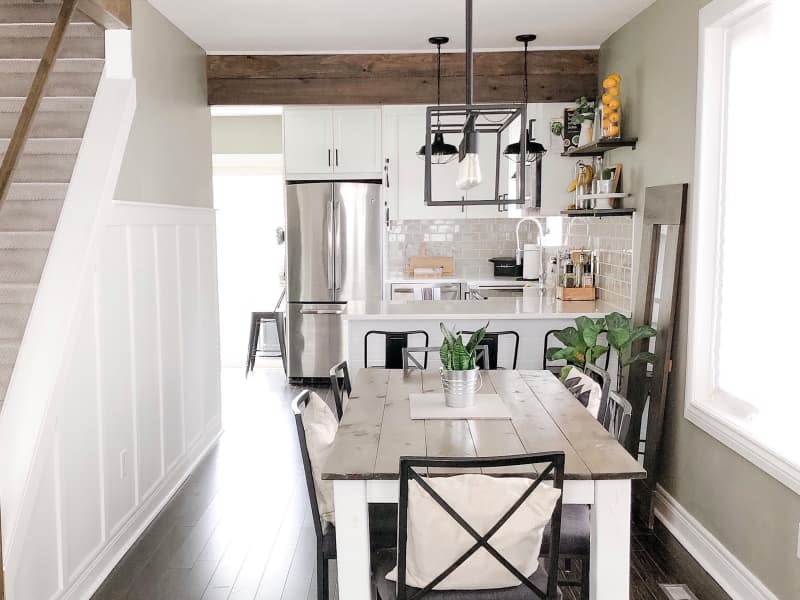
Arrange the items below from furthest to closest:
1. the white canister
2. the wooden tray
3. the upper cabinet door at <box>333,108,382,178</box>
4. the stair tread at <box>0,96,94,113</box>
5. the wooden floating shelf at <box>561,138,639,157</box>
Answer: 1. the upper cabinet door at <box>333,108,382,178</box>
2. the white canister
3. the wooden tray
4. the wooden floating shelf at <box>561,138,639,157</box>
5. the stair tread at <box>0,96,94,113</box>

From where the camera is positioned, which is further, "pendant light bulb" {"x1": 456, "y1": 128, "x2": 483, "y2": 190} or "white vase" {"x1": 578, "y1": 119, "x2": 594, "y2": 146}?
"white vase" {"x1": 578, "y1": 119, "x2": 594, "y2": 146}

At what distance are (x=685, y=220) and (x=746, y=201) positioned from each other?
1.48 ft

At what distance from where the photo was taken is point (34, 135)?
12.4 ft

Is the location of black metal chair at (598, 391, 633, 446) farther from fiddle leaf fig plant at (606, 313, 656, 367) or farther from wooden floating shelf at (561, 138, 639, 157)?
wooden floating shelf at (561, 138, 639, 157)

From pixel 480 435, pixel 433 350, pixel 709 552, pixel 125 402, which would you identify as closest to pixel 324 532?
pixel 480 435

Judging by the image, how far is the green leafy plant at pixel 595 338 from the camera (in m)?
4.04

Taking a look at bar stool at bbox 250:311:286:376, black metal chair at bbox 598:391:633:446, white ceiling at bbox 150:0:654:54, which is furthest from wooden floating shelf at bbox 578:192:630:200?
bar stool at bbox 250:311:286:376

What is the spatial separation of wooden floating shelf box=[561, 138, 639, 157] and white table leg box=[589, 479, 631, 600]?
276 cm

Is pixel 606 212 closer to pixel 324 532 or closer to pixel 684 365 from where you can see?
pixel 684 365

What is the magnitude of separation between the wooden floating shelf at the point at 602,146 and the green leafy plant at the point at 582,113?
18 centimetres

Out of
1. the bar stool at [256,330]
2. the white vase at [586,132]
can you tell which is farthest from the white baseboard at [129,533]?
the white vase at [586,132]

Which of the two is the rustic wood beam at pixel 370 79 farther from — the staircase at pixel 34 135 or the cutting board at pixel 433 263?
the cutting board at pixel 433 263

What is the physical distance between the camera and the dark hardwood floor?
10.5ft

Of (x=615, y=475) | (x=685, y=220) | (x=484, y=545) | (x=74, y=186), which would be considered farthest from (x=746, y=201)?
(x=74, y=186)
